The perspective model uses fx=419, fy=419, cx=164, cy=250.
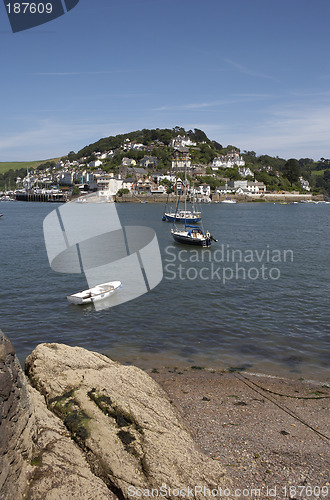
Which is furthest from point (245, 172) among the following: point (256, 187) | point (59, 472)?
point (59, 472)

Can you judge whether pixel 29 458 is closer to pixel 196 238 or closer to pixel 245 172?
pixel 196 238

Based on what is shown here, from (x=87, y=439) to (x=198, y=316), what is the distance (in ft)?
36.9

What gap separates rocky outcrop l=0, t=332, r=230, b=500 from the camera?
18.2 ft

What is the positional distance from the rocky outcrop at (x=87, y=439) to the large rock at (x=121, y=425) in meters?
0.02

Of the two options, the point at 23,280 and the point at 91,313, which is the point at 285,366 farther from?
the point at 23,280

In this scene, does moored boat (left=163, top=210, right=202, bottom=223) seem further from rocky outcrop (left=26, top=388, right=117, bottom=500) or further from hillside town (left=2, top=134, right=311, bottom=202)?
hillside town (left=2, top=134, right=311, bottom=202)

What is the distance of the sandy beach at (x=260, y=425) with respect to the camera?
705 centimetres

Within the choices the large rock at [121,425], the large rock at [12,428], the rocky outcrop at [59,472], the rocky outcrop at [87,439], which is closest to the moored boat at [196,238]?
the large rock at [121,425]

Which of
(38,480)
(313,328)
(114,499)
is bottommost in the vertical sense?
(313,328)

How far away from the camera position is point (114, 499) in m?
5.90

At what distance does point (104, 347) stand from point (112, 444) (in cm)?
748

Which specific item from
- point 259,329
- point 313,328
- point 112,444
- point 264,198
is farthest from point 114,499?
point 264,198

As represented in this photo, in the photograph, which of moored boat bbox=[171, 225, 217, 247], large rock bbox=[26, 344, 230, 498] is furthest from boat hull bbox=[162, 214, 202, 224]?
large rock bbox=[26, 344, 230, 498]

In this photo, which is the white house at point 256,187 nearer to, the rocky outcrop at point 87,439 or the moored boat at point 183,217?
the moored boat at point 183,217
